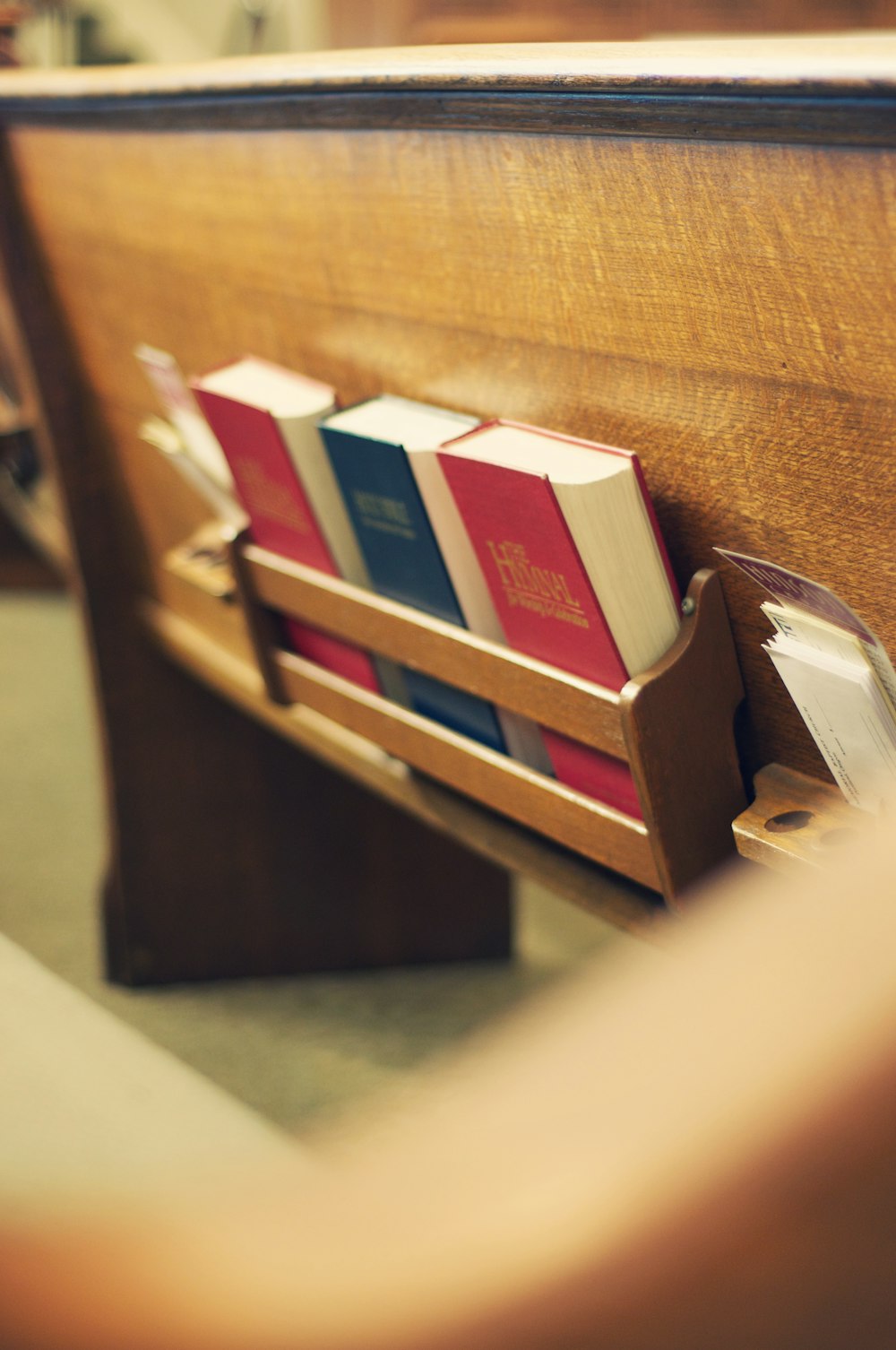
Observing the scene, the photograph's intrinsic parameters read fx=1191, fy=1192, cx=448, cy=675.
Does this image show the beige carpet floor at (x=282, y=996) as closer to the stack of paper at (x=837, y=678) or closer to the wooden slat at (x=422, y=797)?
the wooden slat at (x=422, y=797)

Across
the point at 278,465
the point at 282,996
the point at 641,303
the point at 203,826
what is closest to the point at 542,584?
the point at 641,303

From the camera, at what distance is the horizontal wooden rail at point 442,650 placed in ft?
2.45

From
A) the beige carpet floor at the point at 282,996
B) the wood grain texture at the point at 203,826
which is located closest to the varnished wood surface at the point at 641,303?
the wood grain texture at the point at 203,826

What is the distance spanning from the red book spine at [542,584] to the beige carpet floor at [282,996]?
0.90 meters

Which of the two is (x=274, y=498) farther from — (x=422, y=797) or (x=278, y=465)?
(x=422, y=797)

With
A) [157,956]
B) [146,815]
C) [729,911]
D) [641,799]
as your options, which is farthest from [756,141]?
[157,956]

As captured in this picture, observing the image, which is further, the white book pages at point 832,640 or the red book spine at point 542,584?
the red book spine at point 542,584

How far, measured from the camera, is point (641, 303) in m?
0.67

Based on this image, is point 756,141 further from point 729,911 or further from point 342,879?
point 342,879

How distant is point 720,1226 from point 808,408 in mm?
521

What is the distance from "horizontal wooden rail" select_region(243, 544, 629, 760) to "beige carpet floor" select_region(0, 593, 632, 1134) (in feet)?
2.53

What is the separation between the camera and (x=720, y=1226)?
0.44 ft

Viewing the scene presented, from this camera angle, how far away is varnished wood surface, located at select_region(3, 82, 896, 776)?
1.86 ft

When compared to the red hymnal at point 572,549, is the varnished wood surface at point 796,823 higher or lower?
lower
